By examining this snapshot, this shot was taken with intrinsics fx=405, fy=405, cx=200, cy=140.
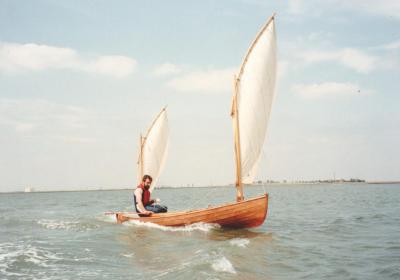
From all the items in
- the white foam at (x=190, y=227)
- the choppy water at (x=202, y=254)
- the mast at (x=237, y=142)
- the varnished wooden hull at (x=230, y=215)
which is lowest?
the choppy water at (x=202, y=254)

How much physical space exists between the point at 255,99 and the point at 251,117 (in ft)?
2.75

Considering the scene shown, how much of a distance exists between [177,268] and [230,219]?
721 cm

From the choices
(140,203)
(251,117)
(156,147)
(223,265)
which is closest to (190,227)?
(140,203)

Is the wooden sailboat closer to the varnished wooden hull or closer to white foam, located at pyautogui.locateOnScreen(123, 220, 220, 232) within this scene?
the varnished wooden hull

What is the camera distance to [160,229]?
66.3 feet

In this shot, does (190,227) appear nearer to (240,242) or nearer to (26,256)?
(240,242)

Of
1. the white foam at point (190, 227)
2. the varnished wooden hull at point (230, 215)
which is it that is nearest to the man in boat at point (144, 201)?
the white foam at point (190, 227)

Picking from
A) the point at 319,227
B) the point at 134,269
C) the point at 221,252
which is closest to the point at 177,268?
the point at 134,269

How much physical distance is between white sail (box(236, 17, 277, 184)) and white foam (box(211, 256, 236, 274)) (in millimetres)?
6291

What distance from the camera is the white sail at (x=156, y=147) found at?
89.1ft

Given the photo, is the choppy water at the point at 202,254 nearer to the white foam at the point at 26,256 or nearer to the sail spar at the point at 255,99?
the white foam at the point at 26,256

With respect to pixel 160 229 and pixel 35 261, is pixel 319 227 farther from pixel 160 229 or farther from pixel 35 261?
pixel 35 261

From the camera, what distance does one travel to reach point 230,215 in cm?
1861

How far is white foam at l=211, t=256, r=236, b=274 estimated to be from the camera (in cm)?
1144
